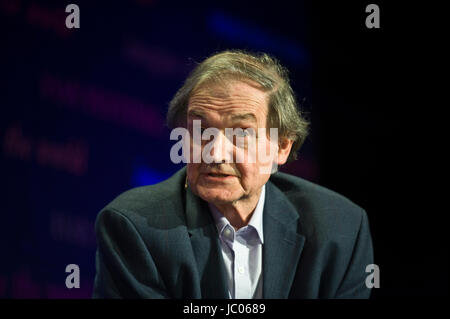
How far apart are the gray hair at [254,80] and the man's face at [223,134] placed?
1.6 inches

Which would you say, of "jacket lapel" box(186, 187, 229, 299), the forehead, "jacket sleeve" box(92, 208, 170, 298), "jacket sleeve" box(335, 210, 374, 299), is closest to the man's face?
the forehead

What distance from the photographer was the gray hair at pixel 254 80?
1592 millimetres

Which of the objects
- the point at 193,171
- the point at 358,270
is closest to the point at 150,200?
the point at 193,171

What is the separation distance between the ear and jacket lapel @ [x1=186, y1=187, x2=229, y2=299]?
0.33 meters

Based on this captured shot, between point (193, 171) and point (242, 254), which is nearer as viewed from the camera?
point (193, 171)

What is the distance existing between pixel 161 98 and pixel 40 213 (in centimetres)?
64

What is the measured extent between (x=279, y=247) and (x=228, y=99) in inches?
20.4

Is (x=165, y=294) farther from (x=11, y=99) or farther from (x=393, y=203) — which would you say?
(x=393, y=203)

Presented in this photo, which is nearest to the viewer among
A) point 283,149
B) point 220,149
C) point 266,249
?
point 220,149

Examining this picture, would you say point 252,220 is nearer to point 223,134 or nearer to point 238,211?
point 238,211

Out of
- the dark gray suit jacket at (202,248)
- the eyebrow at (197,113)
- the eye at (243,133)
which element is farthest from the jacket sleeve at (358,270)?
the eyebrow at (197,113)

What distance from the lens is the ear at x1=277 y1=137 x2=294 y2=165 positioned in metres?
1.74

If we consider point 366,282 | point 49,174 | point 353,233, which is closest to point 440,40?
point 353,233

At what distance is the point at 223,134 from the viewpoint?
1.54 metres
